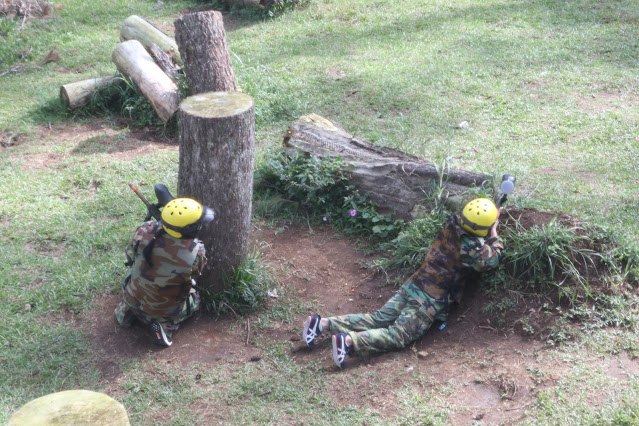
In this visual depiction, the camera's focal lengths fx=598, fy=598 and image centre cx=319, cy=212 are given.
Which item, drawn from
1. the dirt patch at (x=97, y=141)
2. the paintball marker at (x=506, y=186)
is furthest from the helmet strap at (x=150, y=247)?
the dirt patch at (x=97, y=141)

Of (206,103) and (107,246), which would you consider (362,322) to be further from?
(107,246)

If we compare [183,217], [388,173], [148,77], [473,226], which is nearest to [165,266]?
[183,217]

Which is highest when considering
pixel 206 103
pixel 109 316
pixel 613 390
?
pixel 206 103

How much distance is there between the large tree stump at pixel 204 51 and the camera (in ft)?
20.7

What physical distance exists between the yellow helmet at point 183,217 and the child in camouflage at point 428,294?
1052mm

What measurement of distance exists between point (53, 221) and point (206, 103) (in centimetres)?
236

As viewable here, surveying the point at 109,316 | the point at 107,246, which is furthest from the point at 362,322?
the point at 107,246

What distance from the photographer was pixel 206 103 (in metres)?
4.42

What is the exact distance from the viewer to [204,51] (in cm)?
636

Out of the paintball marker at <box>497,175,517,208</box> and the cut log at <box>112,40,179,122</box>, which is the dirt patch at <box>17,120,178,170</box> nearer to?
the cut log at <box>112,40,179,122</box>

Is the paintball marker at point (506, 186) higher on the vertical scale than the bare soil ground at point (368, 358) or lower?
higher

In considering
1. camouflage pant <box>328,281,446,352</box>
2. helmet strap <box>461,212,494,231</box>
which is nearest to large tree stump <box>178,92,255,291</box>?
camouflage pant <box>328,281,446,352</box>

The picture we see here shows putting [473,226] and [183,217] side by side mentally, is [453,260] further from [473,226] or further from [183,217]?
[183,217]

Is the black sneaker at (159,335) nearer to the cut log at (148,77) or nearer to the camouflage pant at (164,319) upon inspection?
the camouflage pant at (164,319)
